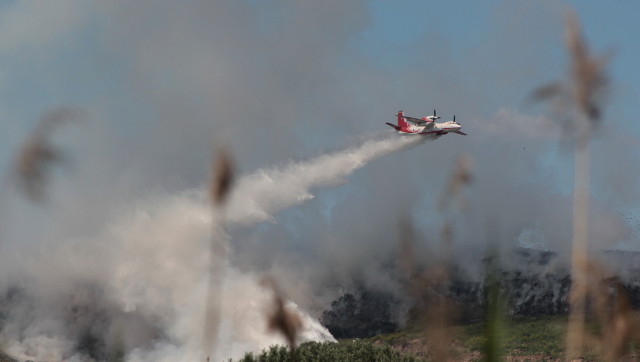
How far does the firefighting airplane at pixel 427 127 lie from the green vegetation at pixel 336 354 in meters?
51.8

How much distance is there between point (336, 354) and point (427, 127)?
60.1 m

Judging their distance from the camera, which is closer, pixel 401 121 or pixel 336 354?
pixel 336 354

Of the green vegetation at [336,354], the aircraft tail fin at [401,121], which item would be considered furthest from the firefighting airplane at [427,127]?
the green vegetation at [336,354]

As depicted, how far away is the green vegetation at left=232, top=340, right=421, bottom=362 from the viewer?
80.9 m

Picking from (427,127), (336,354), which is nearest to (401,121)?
(427,127)

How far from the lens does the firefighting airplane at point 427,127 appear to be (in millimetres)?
132387

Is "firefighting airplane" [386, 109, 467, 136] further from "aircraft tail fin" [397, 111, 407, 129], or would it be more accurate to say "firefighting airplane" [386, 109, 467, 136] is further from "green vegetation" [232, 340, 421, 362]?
"green vegetation" [232, 340, 421, 362]

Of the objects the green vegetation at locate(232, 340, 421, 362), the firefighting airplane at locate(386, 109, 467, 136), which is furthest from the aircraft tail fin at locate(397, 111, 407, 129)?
the green vegetation at locate(232, 340, 421, 362)

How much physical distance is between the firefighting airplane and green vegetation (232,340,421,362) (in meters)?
51.8

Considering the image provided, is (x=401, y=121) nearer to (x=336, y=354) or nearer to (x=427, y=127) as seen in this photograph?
(x=427, y=127)

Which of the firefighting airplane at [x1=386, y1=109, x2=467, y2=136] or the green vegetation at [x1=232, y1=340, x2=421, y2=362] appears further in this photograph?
the firefighting airplane at [x1=386, y1=109, x2=467, y2=136]

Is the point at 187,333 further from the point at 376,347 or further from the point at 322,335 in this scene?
the point at 376,347

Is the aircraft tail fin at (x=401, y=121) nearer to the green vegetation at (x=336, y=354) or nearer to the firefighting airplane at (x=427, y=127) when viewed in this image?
the firefighting airplane at (x=427, y=127)

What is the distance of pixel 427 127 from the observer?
136250mm
